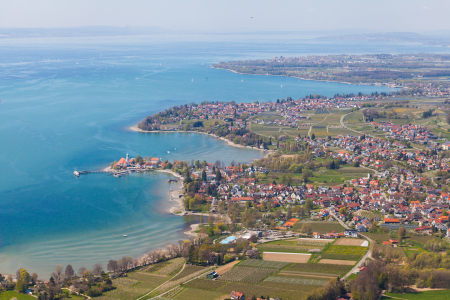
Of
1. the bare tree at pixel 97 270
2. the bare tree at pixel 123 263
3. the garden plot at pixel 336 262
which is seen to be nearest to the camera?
the bare tree at pixel 97 270

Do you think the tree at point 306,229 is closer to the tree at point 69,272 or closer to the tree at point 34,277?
the tree at point 69,272

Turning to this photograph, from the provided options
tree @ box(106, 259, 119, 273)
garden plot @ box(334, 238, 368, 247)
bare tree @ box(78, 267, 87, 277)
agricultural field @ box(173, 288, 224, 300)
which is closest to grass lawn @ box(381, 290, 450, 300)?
garden plot @ box(334, 238, 368, 247)

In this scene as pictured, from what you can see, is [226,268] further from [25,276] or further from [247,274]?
[25,276]

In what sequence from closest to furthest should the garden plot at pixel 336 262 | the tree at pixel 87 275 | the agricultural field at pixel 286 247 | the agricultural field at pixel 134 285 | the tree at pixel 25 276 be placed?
the agricultural field at pixel 134 285
the tree at pixel 25 276
the tree at pixel 87 275
the garden plot at pixel 336 262
the agricultural field at pixel 286 247

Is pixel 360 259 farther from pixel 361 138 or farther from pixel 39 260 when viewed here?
pixel 361 138

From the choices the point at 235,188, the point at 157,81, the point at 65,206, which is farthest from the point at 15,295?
the point at 157,81

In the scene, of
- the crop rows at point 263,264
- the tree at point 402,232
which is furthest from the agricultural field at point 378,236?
the crop rows at point 263,264


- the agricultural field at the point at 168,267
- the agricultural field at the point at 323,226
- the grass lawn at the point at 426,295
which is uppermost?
the grass lawn at the point at 426,295
